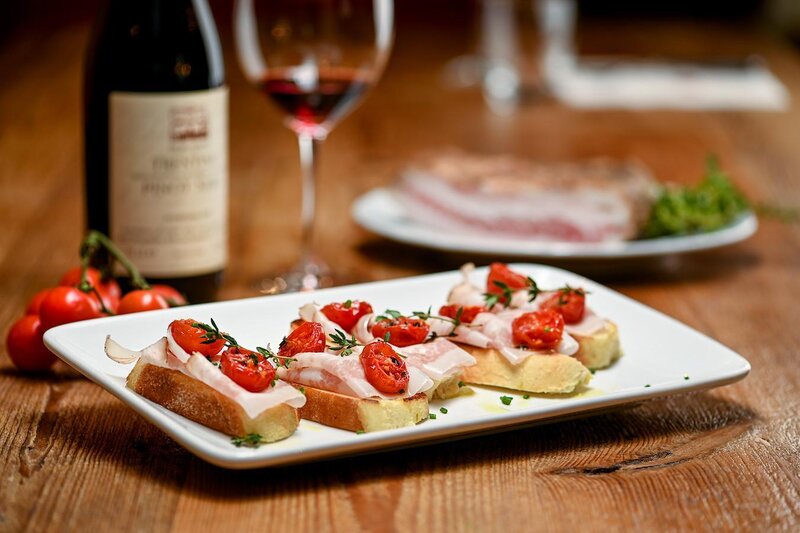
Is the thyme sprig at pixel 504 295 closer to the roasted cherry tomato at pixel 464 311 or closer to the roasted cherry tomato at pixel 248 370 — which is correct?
the roasted cherry tomato at pixel 464 311

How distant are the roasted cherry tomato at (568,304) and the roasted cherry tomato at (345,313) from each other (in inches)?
10.4

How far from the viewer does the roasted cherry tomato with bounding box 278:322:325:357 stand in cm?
136

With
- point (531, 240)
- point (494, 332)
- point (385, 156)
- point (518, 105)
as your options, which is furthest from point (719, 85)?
point (494, 332)

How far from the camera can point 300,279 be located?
2131 mm

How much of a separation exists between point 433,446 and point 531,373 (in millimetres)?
169

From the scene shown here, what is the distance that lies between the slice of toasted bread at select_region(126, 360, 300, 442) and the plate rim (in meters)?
0.98

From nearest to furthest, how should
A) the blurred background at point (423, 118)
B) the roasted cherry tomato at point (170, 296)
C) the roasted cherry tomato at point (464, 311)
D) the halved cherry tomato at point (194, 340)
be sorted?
the halved cherry tomato at point (194, 340)
the roasted cherry tomato at point (464, 311)
the roasted cherry tomato at point (170, 296)
the blurred background at point (423, 118)

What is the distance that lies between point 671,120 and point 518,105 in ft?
1.92

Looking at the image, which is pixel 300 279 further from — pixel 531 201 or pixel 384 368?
pixel 384 368

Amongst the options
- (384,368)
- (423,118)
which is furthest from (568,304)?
(423,118)

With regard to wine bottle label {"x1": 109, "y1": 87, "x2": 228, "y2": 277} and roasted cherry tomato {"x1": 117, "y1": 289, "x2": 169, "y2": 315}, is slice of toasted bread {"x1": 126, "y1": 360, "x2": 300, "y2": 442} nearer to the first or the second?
roasted cherry tomato {"x1": 117, "y1": 289, "x2": 169, "y2": 315}

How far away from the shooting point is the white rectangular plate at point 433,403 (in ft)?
3.91

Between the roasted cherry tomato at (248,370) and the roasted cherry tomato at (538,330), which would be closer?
the roasted cherry tomato at (248,370)

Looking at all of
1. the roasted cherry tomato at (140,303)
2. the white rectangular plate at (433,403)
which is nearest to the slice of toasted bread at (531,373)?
the white rectangular plate at (433,403)
